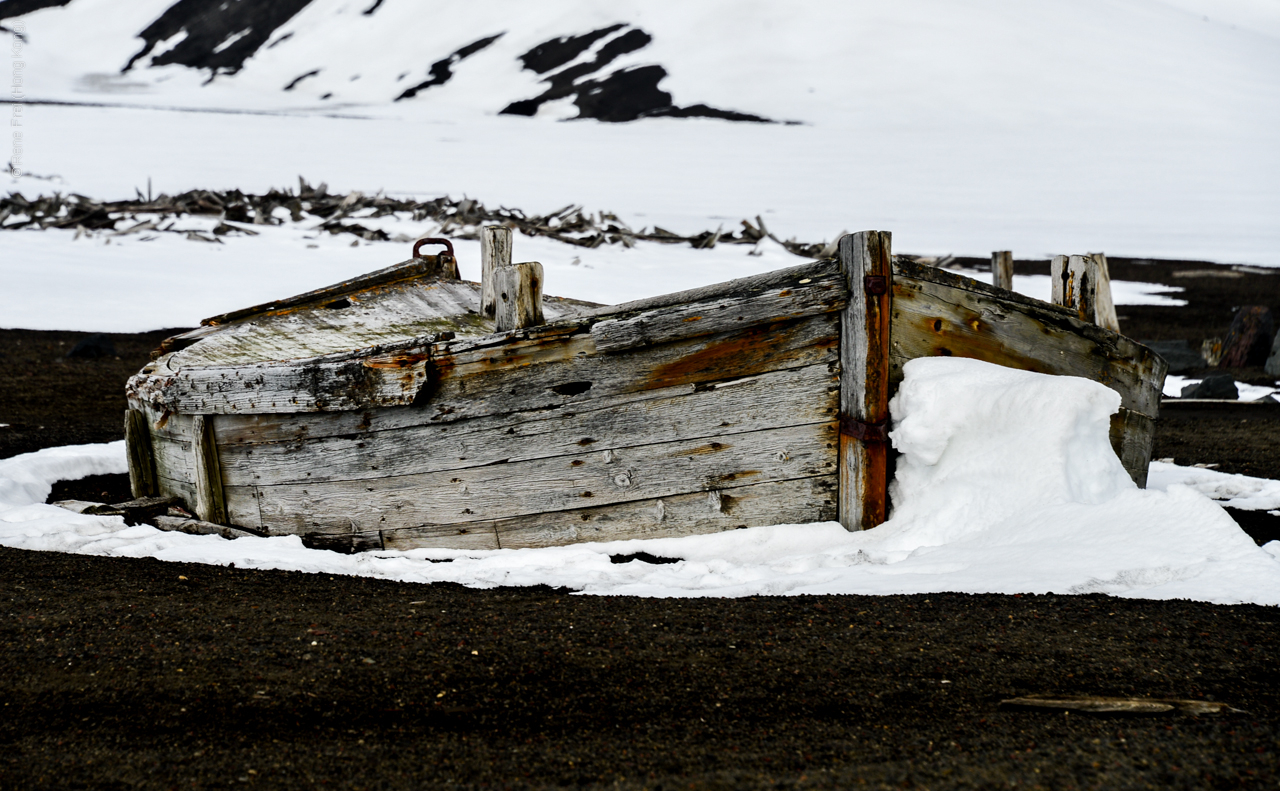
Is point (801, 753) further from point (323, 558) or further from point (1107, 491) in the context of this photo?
point (323, 558)

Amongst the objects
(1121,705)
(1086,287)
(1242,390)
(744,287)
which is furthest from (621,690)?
(1242,390)

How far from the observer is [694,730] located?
2.46 meters

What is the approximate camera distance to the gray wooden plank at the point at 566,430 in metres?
4.17

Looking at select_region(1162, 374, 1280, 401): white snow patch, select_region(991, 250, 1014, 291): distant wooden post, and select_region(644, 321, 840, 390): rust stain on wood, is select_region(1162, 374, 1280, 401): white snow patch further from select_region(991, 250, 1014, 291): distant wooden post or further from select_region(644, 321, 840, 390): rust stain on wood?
select_region(644, 321, 840, 390): rust stain on wood

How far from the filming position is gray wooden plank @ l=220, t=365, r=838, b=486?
4.17 m

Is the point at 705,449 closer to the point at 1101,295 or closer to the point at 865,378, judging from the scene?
the point at 865,378

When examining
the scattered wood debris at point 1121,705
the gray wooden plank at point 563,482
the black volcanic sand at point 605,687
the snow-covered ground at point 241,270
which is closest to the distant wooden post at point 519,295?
the gray wooden plank at point 563,482

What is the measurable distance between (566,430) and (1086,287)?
8.65 ft

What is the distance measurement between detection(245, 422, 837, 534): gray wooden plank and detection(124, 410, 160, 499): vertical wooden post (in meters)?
1.20

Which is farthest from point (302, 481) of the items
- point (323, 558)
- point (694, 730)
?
point (694, 730)

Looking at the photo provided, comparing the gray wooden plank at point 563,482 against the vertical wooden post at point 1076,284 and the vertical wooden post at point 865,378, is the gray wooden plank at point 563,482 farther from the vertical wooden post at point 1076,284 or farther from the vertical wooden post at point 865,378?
the vertical wooden post at point 1076,284

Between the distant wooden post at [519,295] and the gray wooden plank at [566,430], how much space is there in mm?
414

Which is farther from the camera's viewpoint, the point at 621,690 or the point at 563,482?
the point at 563,482

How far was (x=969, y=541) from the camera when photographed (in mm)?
3924
